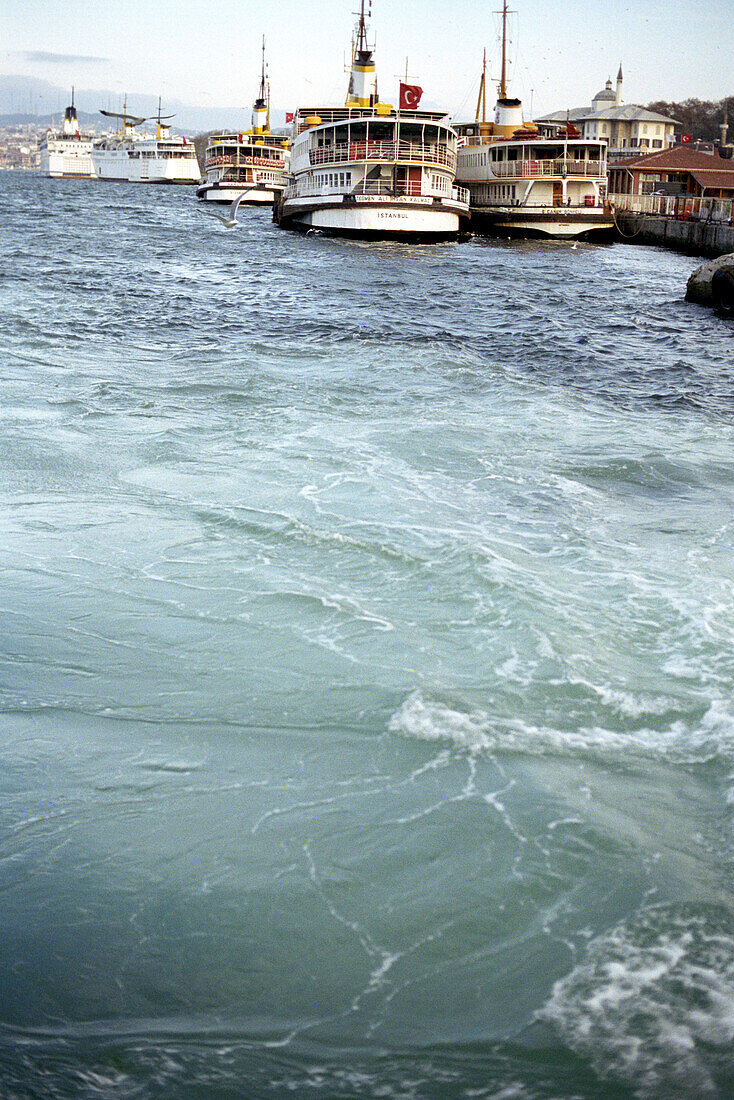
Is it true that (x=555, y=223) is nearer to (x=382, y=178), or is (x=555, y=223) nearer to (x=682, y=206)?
(x=682, y=206)

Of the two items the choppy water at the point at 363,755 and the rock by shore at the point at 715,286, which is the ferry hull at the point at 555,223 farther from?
the choppy water at the point at 363,755

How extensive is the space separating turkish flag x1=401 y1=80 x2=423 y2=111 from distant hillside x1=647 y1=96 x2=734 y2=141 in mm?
66895

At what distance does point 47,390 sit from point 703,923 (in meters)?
9.53

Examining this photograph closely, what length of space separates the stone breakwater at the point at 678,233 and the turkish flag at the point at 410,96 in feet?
36.9

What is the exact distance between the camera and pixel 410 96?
135 ft

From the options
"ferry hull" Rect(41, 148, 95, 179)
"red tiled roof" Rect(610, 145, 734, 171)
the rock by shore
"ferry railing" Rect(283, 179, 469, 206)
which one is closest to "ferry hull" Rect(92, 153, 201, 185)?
"ferry hull" Rect(41, 148, 95, 179)

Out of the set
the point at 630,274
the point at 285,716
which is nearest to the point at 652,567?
the point at 285,716

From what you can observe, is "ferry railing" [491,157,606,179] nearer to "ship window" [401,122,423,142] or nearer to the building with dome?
"ship window" [401,122,423,142]

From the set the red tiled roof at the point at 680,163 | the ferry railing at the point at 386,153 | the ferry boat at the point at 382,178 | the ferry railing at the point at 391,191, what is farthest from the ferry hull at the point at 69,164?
the ferry railing at the point at 391,191

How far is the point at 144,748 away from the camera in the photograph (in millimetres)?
4035

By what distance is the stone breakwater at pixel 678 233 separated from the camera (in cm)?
3177

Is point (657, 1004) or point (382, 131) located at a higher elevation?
point (382, 131)

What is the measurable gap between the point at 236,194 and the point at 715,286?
2078 inches

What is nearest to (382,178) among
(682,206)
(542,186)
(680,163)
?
(542,186)
